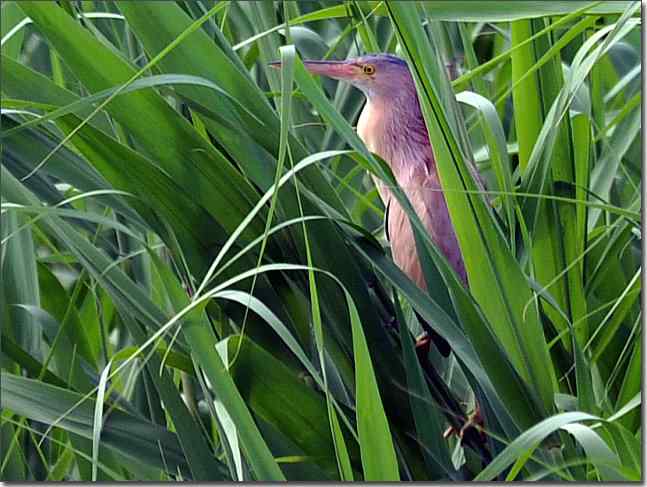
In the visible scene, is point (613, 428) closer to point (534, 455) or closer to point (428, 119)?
point (534, 455)

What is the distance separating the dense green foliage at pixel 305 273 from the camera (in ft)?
2.69

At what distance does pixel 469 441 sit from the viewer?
0.90 metres

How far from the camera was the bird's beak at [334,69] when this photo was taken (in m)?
0.97

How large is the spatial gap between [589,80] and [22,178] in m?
0.48

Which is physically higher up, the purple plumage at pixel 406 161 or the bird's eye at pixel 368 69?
the bird's eye at pixel 368 69

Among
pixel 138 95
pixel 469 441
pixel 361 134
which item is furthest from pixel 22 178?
pixel 469 441

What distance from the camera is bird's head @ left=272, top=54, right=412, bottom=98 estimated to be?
0.98 meters

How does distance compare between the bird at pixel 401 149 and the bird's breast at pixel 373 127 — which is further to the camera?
the bird's breast at pixel 373 127

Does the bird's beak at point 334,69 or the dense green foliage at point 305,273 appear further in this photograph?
the bird's beak at point 334,69

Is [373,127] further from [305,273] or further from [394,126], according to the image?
[305,273]

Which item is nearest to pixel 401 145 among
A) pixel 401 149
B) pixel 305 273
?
pixel 401 149

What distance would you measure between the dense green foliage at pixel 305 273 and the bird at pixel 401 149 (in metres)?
0.03

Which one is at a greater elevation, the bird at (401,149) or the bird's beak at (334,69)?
the bird's beak at (334,69)

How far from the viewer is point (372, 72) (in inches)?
39.4
